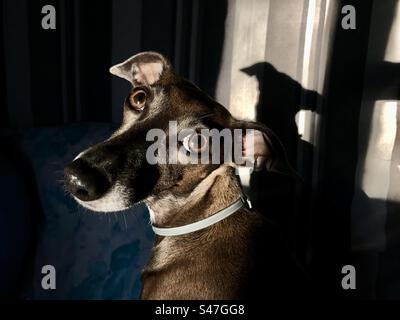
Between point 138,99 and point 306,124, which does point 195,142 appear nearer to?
point 138,99

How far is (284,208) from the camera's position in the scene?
289cm

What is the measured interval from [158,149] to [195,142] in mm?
194

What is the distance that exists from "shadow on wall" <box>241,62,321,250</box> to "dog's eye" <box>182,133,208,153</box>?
915mm

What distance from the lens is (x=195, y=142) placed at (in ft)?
6.64

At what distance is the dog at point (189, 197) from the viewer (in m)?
1.94

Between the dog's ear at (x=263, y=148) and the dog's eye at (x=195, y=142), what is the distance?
197 millimetres

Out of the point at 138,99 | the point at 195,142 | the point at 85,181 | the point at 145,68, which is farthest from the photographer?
the point at 145,68

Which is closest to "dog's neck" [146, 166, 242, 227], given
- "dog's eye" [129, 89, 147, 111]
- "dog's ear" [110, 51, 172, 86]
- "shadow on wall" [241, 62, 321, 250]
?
"dog's eye" [129, 89, 147, 111]

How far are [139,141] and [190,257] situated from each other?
0.66m

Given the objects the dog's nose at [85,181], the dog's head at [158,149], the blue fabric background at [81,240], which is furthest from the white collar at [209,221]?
the blue fabric background at [81,240]

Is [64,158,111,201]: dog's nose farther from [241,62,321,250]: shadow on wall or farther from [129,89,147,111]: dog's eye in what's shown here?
[241,62,321,250]: shadow on wall

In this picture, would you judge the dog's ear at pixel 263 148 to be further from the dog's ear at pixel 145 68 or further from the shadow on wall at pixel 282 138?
the shadow on wall at pixel 282 138

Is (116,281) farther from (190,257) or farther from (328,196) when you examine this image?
(328,196)

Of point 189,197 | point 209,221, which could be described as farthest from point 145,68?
point 209,221
